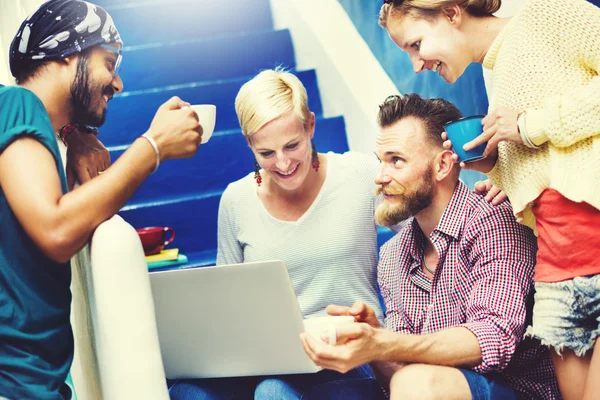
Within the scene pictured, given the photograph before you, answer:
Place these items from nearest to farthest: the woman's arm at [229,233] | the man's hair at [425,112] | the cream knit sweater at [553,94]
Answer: the cream knit sweater at [553,94], the man's hair at [425,112], the woman's arm at [229,233]

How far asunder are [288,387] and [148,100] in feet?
5.01

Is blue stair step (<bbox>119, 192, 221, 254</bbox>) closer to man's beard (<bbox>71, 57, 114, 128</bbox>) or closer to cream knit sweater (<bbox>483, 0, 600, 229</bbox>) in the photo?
man's beard (<bbox>71, 57, 114, 128</bbox>)

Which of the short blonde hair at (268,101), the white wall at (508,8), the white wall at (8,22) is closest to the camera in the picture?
the white wall at (8,22)

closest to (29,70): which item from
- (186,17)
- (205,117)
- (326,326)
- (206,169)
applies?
(205,117)

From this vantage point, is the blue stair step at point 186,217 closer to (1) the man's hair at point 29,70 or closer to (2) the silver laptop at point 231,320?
(2) the silver laptop at point 231,320

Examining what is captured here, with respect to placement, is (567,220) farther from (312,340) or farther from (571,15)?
(312,340)

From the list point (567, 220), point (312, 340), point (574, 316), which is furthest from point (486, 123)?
point (312, 340)

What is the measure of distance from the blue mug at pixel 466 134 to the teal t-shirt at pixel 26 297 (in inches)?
31.1

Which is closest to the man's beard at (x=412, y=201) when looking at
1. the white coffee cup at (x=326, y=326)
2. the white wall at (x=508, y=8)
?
the white coffee cup at (x=326, y=326)

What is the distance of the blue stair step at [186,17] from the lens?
2674 mm

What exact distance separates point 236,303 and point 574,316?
2.26 feet

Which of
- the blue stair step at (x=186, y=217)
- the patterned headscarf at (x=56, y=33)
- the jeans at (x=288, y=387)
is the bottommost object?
the blue stair step at (x=186, y=217)

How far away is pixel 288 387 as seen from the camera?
5.42 feet

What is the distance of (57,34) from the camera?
1.42 meters
